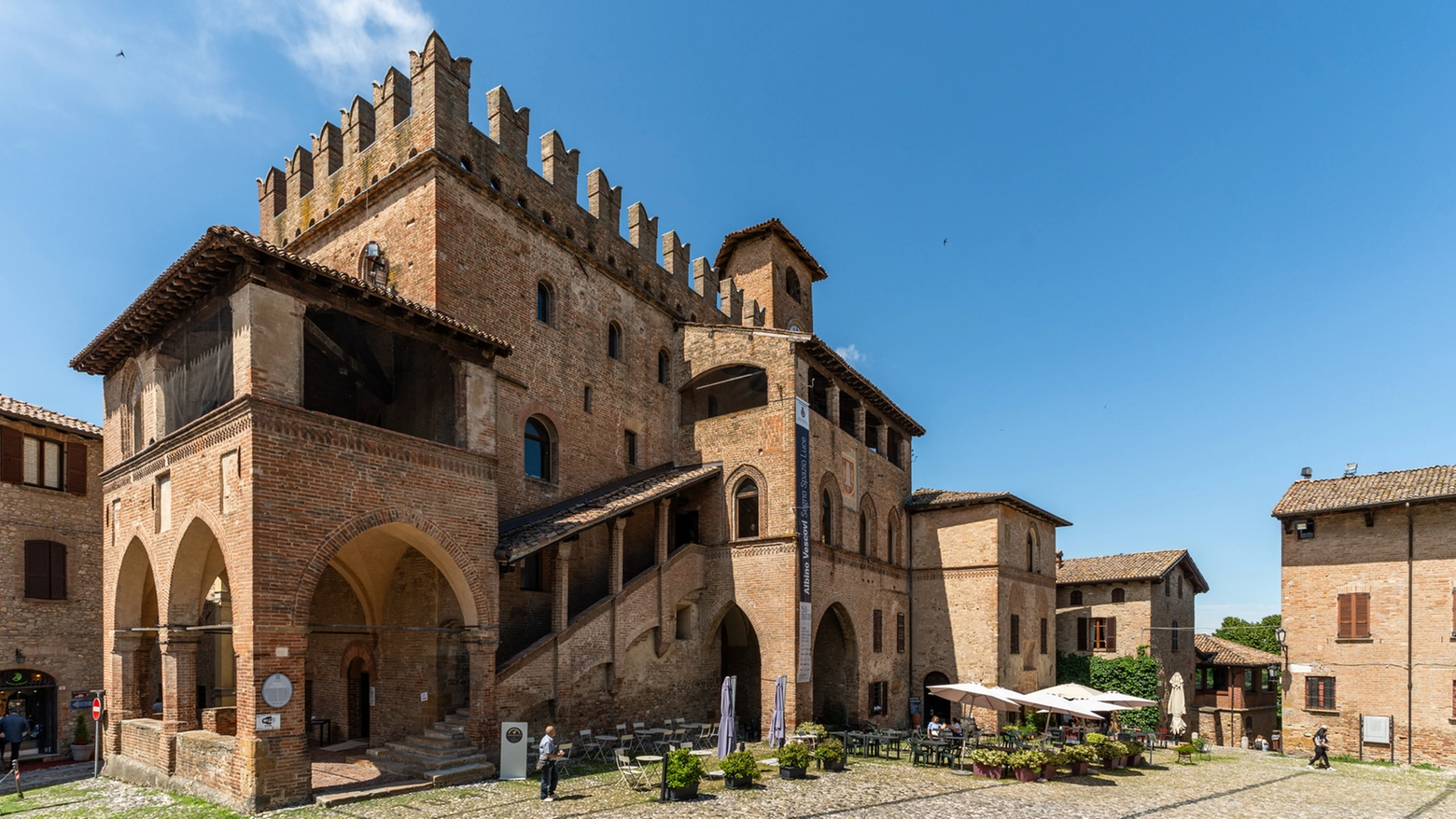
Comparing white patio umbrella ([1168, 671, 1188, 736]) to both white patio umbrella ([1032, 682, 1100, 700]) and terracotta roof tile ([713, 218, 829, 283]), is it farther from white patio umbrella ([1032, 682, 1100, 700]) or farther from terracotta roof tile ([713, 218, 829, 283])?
terracotta roof tile ([713, 218, 829, 283])

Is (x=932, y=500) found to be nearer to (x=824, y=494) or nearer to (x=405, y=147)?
(x=824, y=494)

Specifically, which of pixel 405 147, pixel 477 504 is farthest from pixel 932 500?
pixel 405 147

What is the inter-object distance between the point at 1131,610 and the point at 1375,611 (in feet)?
29.7

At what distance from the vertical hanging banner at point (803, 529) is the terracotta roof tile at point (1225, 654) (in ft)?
79.0

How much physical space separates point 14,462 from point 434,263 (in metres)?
11.8

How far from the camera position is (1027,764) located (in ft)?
61.2

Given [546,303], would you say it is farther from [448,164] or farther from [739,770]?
[739,770]

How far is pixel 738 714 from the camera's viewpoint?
25.8 m

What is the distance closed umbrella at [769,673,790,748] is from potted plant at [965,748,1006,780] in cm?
445

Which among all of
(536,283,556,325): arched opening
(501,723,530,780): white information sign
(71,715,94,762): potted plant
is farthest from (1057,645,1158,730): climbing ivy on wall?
(71,715,94,762): potted plant

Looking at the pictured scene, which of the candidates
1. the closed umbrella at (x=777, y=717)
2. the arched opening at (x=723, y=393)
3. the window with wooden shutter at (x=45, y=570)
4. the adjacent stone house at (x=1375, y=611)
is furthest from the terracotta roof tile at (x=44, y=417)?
the adjacent stone house at (x=1375, y=611)

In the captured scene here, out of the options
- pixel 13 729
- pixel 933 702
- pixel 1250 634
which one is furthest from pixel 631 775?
pixel 1250 634

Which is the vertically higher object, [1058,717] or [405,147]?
[405,147]

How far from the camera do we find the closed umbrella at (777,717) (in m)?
20.3
